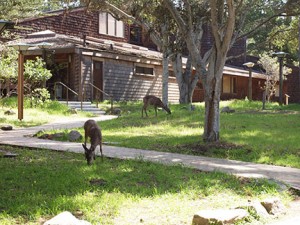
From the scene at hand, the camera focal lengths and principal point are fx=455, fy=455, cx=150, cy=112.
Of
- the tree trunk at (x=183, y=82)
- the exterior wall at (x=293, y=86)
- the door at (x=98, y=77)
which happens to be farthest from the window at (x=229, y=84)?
the door at (x=98, y=77)

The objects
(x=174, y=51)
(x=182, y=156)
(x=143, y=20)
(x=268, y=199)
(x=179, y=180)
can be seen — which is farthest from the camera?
(x=143, y=20)

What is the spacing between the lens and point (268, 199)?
6.18 metres

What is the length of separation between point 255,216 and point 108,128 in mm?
10177

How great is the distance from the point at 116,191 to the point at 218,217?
6.16ft

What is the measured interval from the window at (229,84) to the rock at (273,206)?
33497 millimetres

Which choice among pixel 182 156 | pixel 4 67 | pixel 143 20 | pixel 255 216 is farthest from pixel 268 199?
pixel 4 67

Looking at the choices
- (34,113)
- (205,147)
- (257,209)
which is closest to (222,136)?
(205,147)

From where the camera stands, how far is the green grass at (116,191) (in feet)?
18.3

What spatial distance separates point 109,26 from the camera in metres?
32.9

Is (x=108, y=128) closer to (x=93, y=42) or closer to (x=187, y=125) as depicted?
(x=187, y=125)

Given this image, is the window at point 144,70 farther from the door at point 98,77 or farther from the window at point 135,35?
the window at point 135,35

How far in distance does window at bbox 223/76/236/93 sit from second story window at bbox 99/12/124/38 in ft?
34.8

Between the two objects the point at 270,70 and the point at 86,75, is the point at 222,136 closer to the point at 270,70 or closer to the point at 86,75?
the point at 86,75

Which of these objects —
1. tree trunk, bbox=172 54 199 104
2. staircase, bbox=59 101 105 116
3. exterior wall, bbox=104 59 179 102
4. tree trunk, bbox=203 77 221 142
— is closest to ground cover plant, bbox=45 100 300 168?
tree trunk, bbox=203 77 221 142
